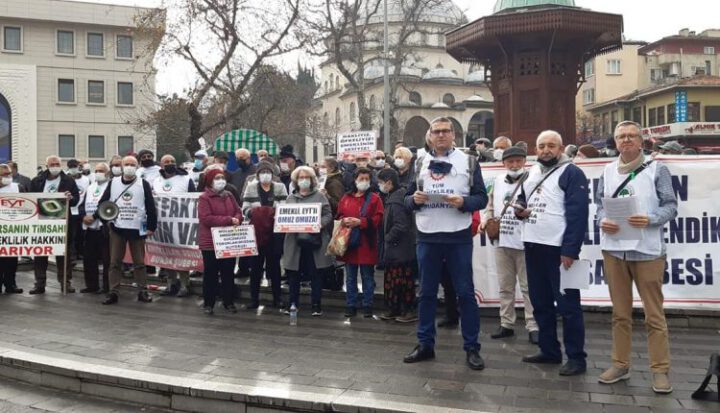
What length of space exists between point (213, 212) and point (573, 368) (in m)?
5.27

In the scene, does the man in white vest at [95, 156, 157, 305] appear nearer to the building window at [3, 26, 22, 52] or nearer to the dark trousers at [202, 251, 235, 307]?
the dark trousers at [202, 251, 235, 307]

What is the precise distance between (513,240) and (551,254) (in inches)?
48.6

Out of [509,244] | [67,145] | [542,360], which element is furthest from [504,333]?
[67,145]

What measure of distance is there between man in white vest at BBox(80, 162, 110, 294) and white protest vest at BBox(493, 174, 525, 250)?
616 cm

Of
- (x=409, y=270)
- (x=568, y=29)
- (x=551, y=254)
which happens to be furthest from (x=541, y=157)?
(x=568, y=29)

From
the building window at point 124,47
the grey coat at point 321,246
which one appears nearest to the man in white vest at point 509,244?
the grey coat at point 321,246

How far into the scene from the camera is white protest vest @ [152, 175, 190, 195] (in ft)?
36.9

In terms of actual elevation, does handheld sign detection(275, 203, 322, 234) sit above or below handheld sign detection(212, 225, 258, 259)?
above

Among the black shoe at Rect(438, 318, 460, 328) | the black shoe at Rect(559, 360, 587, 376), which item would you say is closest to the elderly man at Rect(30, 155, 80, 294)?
the black shoe at Rect(438, 318, 460, 328)

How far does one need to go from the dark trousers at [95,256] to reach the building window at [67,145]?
47195mm

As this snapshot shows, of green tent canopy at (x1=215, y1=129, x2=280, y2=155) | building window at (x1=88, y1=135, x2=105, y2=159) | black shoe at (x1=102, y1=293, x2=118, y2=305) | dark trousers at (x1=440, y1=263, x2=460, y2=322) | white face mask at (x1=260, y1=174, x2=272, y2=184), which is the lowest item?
black shoe at (x1=102, y1=293, x2=118, y2=305)

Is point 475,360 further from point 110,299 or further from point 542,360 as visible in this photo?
point 110,299

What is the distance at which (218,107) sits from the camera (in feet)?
94.7

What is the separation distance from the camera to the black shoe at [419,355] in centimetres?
655
